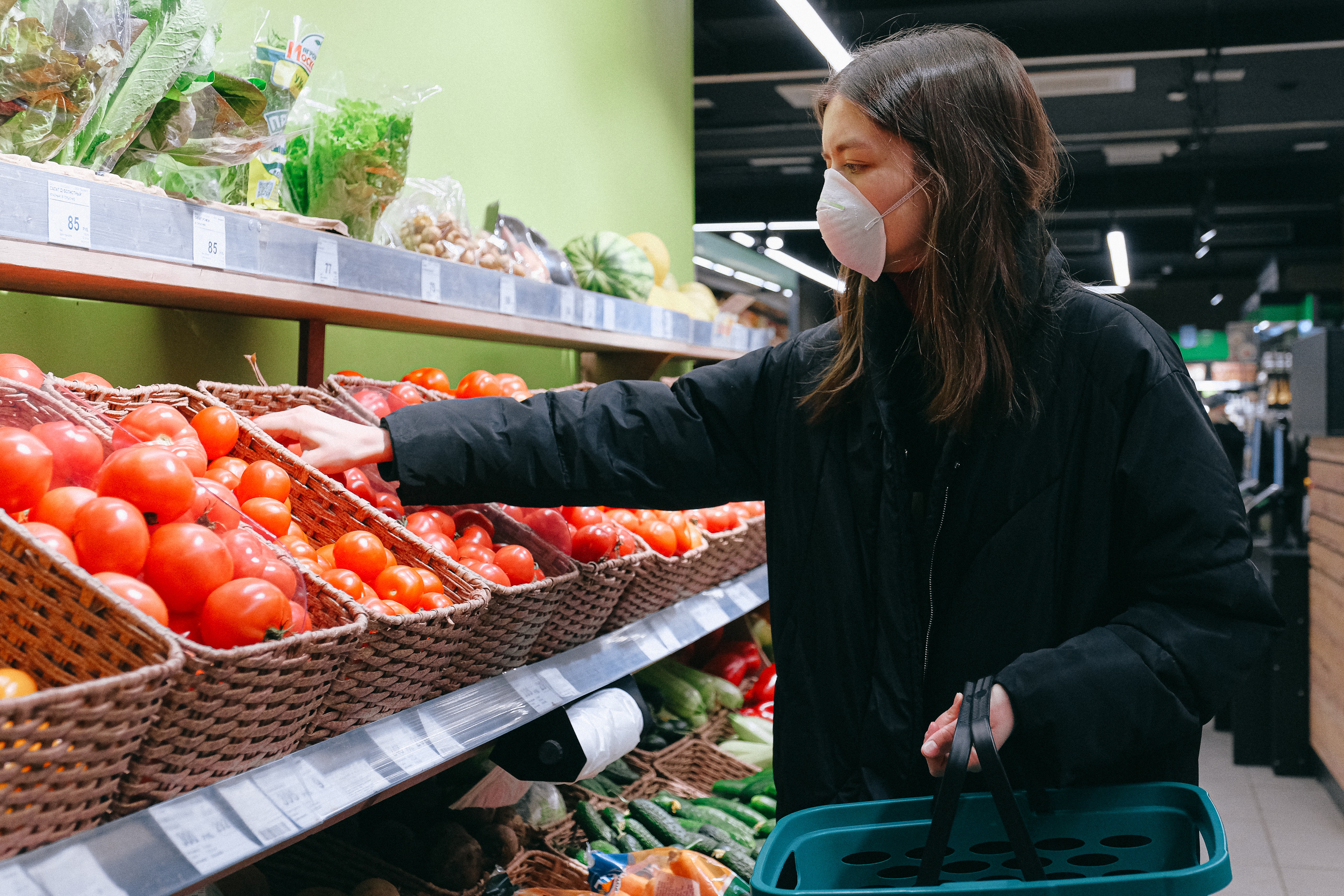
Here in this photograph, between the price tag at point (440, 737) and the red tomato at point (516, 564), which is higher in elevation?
the red tomato at point (516, 564)

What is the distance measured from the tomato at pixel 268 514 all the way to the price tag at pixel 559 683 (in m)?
0.50

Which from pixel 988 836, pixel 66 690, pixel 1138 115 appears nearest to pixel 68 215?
pixel 66 690

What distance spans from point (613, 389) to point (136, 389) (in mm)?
736

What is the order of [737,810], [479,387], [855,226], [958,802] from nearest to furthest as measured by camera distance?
[958,802], [855,226], [479,387], [737,810]

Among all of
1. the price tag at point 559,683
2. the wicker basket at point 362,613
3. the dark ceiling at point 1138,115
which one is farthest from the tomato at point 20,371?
the dark ceiling at point 1138,115

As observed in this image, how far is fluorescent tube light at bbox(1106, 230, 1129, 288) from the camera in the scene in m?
11.6

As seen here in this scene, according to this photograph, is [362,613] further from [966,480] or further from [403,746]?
[966,480]

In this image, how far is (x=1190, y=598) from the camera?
1269 millimetres

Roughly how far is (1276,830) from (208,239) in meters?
4.90

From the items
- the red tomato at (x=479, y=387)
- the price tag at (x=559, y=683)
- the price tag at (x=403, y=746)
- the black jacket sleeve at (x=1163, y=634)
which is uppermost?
the red tomato at (x=479, y=387)

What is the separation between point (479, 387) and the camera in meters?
2.31

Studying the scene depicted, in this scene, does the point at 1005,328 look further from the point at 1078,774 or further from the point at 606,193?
the point at 606,193

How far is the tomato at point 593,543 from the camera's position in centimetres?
187

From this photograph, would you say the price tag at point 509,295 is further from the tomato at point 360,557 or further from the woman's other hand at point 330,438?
the tomato at point 360,557
